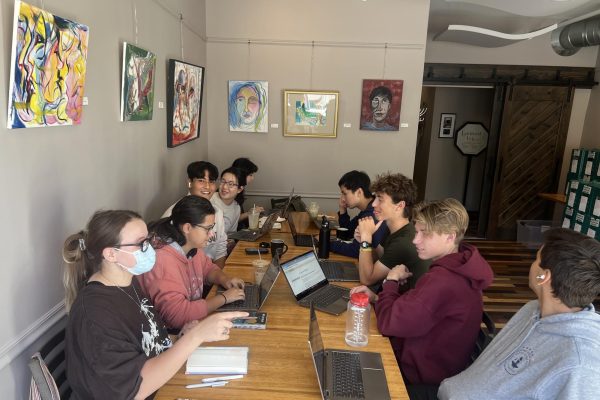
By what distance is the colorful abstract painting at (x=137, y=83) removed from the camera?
2.27 metres

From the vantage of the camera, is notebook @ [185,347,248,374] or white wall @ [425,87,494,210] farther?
white wall @ [425,87,494,210]

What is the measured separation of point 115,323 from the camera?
125cm

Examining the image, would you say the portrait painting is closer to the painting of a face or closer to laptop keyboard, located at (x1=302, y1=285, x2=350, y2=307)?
the painting of a face

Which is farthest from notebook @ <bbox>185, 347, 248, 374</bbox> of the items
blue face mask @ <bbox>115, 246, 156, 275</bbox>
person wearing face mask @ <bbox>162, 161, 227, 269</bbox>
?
person wearing face mask @ <bbox>162, 161, 227, 269</bbox>

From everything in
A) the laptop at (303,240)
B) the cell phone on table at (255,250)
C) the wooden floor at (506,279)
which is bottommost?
the wooden floor at (506,279)

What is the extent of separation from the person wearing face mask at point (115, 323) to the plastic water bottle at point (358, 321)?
0.53m

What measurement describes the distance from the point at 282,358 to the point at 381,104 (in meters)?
3.61

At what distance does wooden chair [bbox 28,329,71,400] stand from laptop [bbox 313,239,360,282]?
4.40 feet

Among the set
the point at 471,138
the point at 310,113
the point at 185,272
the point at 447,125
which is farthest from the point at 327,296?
the point at 471,138

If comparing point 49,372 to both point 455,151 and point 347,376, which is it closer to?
point 347,376

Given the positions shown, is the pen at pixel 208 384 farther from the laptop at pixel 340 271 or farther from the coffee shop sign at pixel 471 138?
the coffee shop sign at pixel 471 138

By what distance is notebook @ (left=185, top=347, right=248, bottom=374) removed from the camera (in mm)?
1410

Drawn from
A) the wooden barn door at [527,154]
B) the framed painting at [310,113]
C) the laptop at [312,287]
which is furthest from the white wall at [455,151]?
the laptop at [312,287]

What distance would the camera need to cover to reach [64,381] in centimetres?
161
